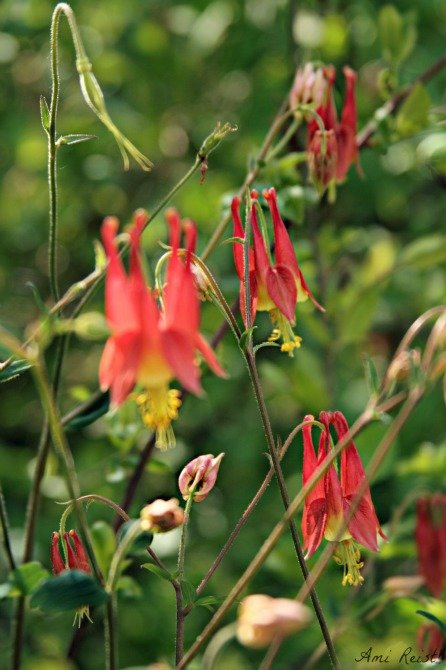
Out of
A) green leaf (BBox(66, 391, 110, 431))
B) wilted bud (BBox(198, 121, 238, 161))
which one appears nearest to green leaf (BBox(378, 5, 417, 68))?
wilted bud (BBox(198, 121, 238, 161))

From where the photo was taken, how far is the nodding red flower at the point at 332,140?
1691mm

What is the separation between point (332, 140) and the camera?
66.9 inches

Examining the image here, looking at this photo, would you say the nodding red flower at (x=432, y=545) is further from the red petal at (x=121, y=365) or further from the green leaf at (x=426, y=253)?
the red petal at (x=121, y=365)

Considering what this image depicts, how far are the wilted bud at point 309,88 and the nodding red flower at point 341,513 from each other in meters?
0.64

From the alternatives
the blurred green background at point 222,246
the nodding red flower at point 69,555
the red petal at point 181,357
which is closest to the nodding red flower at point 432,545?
the blurred green background at point 222,246

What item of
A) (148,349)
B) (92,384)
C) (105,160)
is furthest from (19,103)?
(148,349)

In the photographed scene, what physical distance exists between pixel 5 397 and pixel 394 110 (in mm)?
1626

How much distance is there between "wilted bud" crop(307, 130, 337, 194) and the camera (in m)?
1.69

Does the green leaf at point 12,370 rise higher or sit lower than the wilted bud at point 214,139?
lower

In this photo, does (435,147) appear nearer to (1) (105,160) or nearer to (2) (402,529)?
(2) (402,529)

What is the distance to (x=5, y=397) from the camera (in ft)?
10.5

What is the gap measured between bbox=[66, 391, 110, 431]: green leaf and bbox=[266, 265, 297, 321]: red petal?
0.91 ft

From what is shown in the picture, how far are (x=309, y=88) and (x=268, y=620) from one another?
1066mm

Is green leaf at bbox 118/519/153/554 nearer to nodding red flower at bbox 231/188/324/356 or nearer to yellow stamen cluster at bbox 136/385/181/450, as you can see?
yellow stamen cluster at bbox 136/385/181/450
